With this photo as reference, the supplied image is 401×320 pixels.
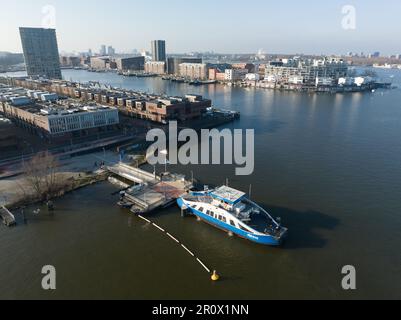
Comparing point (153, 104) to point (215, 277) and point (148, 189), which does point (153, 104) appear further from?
point (215, 277)

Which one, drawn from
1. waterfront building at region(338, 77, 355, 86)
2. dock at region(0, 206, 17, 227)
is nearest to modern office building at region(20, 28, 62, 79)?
dock at region(0, 206, 17, 227)

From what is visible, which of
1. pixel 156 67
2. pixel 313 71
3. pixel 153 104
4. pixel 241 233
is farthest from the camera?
pixel 156 67

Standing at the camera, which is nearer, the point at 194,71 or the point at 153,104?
the point at 153,104

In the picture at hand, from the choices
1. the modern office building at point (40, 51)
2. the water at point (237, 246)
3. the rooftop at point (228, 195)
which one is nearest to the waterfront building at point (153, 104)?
the water at point (237, 246)

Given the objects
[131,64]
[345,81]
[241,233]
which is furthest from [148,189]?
[131,64]

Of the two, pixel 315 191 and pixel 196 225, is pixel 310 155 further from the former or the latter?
pixel 196 225

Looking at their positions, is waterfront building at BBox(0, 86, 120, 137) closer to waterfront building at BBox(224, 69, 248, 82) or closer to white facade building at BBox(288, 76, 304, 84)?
white facade building at BBox(288, 76, 304, 84)
